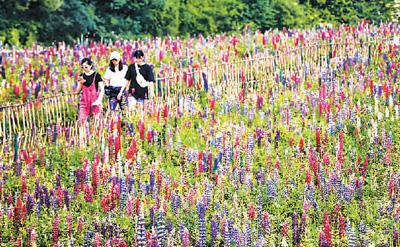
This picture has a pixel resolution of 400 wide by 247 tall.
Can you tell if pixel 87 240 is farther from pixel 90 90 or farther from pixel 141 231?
pixel 90 90

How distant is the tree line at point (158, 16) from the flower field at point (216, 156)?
4.92m

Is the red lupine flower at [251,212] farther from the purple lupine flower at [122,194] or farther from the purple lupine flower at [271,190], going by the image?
the purple lupine flower at [122,194]

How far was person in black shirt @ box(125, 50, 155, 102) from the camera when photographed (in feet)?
34.3

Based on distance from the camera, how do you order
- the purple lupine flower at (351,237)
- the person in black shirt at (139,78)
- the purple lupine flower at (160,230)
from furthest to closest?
the person in black shirt at (139,78)
the purple lupine flower at (160,230)
the purple lupine flower at (351,237)

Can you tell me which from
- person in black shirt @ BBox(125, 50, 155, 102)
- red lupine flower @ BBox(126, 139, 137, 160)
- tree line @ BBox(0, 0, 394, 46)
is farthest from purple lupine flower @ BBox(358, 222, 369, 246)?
tree line @ BBox(0, 0, 394, 46)

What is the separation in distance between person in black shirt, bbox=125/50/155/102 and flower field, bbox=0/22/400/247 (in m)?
0.30

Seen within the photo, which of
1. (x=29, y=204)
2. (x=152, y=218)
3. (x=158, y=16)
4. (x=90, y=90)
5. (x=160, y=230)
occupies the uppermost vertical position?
(x=158, y=16)

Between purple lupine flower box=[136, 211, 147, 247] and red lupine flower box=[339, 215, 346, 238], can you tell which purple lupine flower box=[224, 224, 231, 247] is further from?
red lupine flower box=[339, 215, 346, 238]

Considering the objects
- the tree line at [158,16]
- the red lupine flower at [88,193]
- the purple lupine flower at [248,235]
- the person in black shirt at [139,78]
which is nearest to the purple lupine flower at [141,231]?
the purple lupine flower at [248,235]

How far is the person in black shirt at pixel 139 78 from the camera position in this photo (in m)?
10.5

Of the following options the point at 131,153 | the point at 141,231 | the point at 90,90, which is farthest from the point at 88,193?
the point at 90,90

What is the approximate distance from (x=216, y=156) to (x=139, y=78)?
2702 millimetres

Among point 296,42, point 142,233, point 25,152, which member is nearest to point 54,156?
point 25,152

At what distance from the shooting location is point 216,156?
26.9ft
